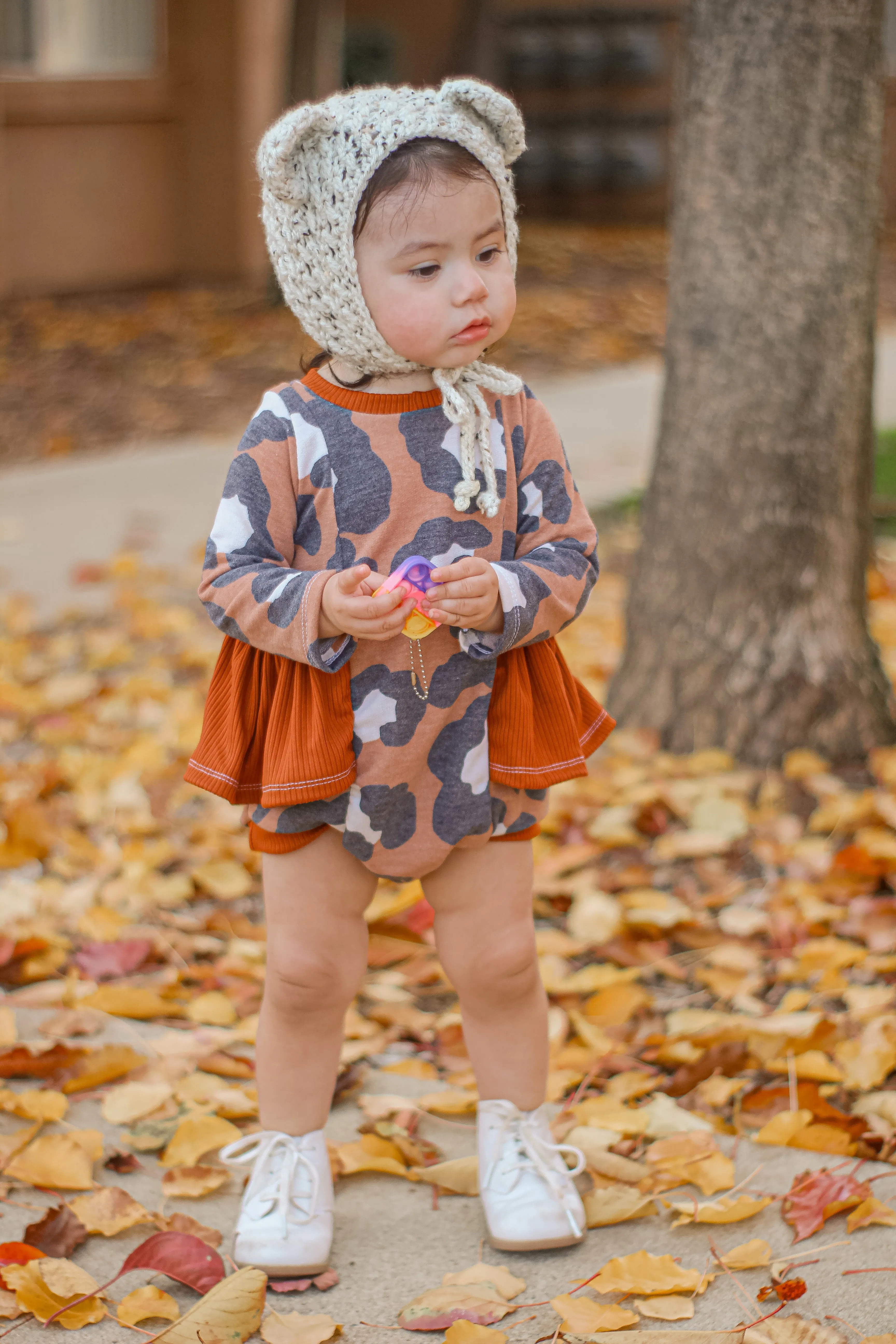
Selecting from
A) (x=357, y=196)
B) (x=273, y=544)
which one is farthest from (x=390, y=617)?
(x=357, y=196)

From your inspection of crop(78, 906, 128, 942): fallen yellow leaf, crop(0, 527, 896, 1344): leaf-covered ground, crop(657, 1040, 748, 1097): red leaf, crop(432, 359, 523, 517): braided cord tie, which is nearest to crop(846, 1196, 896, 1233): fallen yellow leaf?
crop(0, 527, 896, 1344): leaf-covered ground

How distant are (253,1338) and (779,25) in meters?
2.91

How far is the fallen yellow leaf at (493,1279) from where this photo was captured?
195cm

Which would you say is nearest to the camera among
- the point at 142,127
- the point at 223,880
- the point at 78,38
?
the point at 223,880

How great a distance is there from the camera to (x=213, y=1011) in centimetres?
270

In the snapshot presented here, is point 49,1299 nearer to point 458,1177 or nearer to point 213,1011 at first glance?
point 458,1177

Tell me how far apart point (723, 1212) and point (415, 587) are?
41.7 inches

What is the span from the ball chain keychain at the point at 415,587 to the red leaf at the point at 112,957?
4.58 feet

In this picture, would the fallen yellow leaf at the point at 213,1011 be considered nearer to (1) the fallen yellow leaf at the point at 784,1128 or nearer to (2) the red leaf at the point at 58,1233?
(2) the red leaf at the point at 58,1233

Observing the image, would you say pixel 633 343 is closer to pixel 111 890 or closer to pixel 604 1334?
pixel 111 890

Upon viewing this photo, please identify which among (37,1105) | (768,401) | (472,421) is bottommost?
(37,1105)

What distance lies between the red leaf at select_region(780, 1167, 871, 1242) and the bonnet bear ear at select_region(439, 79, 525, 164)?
1.54m

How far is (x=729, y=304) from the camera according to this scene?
3.39 meters

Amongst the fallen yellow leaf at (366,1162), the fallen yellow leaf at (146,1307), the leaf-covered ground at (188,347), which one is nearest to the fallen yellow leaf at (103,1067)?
the fallen yellow leaf at (366,1162)
